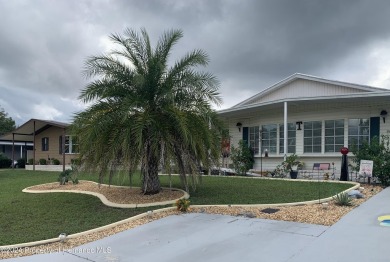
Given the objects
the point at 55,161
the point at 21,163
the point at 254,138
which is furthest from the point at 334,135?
the point at 21,163

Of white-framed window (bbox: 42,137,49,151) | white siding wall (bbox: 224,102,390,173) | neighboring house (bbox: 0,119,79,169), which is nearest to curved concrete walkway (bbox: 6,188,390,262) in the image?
white siding wall (bbox: 224,102,390,173)

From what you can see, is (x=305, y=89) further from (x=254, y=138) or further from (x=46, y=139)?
(x=46, y=139)

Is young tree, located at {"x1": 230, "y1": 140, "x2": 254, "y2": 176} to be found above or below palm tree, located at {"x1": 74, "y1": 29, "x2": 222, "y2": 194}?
below

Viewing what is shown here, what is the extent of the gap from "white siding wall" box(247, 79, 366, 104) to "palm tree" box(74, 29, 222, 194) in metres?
7.09

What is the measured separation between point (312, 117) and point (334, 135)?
115 cm

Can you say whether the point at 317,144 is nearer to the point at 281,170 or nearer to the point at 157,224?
the point at 281,170

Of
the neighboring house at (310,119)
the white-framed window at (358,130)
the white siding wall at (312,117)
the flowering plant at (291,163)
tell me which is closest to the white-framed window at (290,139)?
the neighboring house at (310,119)

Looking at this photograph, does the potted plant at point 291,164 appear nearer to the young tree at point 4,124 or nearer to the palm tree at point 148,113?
the palm tree at point 148,113

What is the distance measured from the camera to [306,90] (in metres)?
14.6

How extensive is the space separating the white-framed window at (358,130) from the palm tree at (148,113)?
21.6 ft

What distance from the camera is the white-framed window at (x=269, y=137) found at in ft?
48.8

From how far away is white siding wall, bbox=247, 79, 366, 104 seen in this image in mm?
13531

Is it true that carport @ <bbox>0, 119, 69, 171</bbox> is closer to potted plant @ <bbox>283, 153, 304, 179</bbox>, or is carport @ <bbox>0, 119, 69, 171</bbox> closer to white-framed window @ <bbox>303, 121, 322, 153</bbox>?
potted plant @ <bbox>283, 153, 304, 179</bbox>

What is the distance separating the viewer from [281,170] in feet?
44.0
